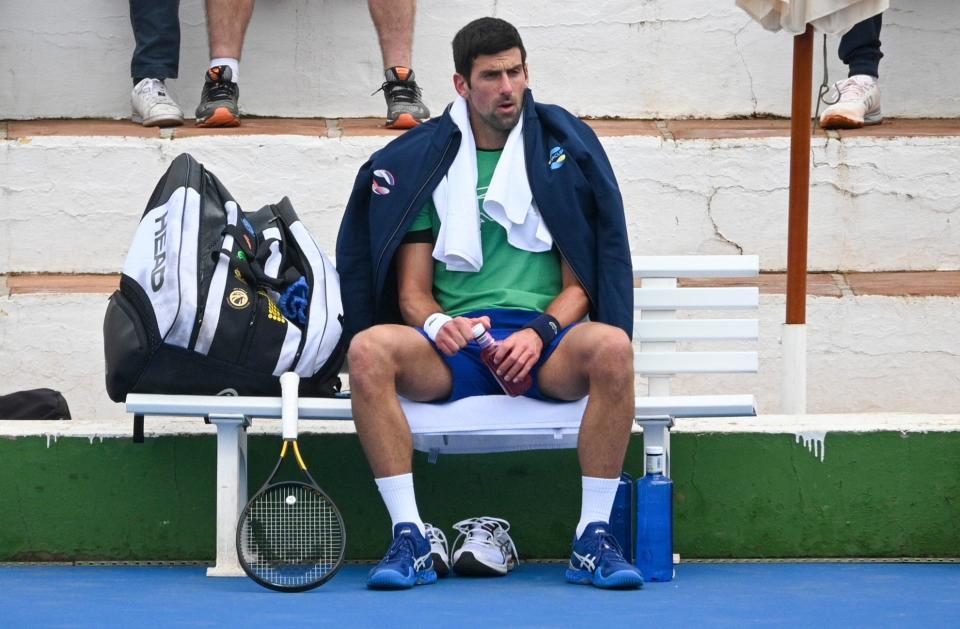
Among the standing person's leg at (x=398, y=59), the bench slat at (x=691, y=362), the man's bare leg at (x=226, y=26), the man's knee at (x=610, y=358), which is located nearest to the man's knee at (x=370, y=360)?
the man's knee at (x=610, y=358)

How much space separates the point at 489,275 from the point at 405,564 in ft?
2.50

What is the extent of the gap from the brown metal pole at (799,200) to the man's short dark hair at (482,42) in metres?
0.93

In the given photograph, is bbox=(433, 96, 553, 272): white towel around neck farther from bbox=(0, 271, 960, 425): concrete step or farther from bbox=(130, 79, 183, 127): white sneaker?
bbox=(130, 79, 183, 127): white sneaker

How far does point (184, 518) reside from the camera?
4.01 m

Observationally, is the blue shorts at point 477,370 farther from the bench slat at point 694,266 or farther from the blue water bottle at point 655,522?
the bench slat at point 694,266

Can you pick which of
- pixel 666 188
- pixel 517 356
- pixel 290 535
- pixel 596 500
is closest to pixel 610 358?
→ pixel 517 356

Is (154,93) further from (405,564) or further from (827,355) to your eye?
(405,564)

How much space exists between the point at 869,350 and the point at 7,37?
3.23 metres

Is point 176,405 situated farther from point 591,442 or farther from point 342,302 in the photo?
point 591,442

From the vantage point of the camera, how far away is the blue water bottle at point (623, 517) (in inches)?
152

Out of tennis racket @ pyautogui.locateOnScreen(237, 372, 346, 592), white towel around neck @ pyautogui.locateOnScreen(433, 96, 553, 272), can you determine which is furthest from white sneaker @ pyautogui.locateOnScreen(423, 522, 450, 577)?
white towel around neck @ pyautogui.locateOnScreen(433, 96, 553, 272)

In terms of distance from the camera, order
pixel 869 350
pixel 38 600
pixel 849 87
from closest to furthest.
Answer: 1. pixel 38 600
2. pixel 869 350
3. pixel 849 87

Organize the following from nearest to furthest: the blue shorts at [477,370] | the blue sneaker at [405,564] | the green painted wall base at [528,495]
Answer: the blue sneaker at [405,564] < the blue shorts at [477,370] < the green painted wall base at [528,495]

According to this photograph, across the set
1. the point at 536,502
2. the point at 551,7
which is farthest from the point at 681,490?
the point at 551,7
